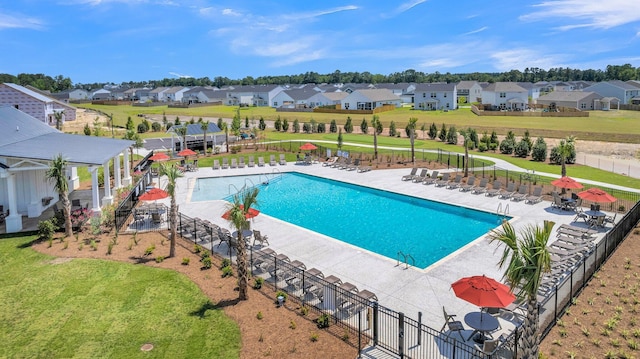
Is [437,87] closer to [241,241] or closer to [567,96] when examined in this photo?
[567,96]

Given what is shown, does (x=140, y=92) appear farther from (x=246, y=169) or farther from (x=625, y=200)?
(x=625, y=200)

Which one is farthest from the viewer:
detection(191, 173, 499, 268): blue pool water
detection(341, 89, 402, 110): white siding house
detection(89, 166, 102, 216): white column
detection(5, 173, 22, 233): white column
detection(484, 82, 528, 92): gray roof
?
detection(484, 82, 528, 92): gray roof

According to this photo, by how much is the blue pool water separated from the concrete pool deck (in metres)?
0.67

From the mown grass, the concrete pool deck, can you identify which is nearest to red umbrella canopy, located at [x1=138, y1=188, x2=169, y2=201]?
the concrete pool deck

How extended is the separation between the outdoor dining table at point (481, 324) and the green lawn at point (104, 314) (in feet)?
19.8

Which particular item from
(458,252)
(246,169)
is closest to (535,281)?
(458,252)

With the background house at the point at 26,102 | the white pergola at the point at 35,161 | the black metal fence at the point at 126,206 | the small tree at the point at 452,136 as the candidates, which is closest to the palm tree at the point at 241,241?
the black metal fence at the point at 126,206

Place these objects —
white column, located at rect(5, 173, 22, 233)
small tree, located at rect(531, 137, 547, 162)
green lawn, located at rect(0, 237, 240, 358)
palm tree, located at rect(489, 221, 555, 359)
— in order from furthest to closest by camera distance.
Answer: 1. small tree, located at rect(531, 137, 547, 162)
2. white column, located at rect(5, 173, 22, 233)
3. green lawn, located at rect(0, 237, 240, 358)
4. palm tree, located at rect(489, 221, 555, 359)

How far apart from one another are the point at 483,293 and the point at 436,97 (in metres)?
92.6

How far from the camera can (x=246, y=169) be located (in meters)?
37.5

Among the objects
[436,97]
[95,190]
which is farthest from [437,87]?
[95,190]

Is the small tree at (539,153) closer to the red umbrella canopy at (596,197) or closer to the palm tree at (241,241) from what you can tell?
the red umbrella canopy at (596,197)

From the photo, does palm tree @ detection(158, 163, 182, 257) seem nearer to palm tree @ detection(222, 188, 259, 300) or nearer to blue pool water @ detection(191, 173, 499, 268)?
palm tree @ detection(222, 188, 259, 300)

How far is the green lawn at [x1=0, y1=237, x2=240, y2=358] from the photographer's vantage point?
38.2 feet
